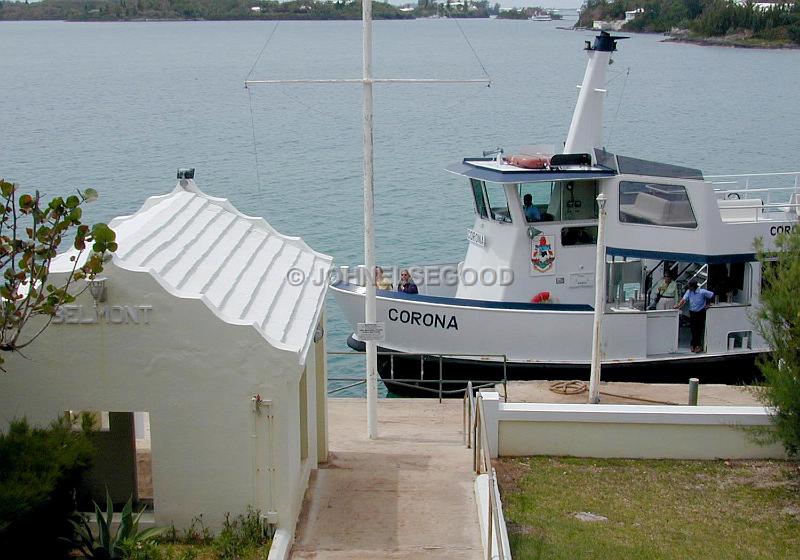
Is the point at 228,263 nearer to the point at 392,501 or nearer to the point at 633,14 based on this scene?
the point at 392,501

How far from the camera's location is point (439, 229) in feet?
131

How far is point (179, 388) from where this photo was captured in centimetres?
973

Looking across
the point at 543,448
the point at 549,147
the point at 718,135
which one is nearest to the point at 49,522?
the point at 543,448

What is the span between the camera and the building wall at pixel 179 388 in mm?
9633

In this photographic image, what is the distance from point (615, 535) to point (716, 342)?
10511 millimetres

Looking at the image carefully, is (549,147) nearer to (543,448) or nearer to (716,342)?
(716,342)

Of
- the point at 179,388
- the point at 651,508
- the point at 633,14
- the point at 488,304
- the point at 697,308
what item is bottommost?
the point at 651,508

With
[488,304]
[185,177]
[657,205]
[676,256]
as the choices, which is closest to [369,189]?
[185,177]

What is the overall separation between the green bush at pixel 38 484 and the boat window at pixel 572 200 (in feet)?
40.7

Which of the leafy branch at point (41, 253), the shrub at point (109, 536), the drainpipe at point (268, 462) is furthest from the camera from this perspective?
the drainpipe at point (268, 462)

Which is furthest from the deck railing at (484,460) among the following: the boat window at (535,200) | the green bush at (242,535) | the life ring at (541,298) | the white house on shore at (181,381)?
the boat window at (535,200)

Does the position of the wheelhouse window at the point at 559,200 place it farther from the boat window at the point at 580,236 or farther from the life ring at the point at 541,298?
the life ring at the point at 541,298

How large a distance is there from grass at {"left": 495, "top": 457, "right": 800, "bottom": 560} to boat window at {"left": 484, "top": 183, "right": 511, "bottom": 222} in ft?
26.1

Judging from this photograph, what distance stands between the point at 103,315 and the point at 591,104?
13789 millimetres
